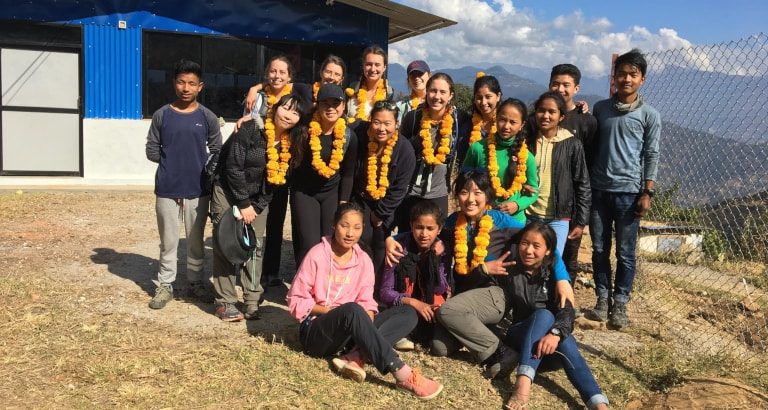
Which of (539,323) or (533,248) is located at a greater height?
(533,248)

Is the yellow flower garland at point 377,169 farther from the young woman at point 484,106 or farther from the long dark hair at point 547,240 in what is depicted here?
the long dark hair at point 547,240

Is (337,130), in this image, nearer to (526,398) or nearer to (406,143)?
(406,143)

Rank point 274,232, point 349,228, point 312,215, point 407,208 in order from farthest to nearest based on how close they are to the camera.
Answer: point 274,232, point 407,208, point 312,215, point 349,228

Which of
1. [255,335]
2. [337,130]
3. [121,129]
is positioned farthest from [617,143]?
[121,129]

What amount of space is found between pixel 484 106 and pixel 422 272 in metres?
1.24

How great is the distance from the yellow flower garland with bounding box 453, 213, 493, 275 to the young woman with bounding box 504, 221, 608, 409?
21 cm

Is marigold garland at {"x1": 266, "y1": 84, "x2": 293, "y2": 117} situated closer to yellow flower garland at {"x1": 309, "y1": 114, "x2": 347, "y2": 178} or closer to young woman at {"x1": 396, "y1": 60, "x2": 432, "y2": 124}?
yellow flower garland at {"x1": 309, "y1": 114, "x2": 347, "y2": 178}

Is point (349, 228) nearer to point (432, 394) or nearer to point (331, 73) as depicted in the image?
point (432, 394)

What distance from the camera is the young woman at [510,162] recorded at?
4.47m

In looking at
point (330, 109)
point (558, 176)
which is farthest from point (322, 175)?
point (558, 176)

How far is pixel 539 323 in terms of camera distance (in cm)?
394

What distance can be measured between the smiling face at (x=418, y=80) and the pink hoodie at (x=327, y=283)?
1549 mm

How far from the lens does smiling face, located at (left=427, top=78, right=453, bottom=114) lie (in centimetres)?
463

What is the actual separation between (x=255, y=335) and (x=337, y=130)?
148 centimetres
